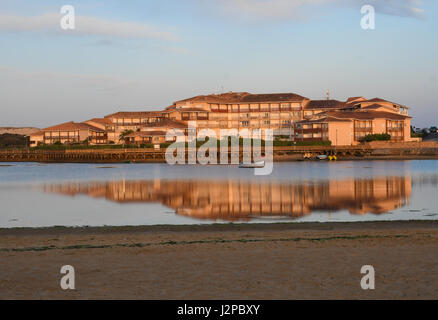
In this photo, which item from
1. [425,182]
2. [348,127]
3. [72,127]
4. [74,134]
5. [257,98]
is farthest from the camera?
[72,127]

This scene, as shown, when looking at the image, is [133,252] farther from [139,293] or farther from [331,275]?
[331,275]

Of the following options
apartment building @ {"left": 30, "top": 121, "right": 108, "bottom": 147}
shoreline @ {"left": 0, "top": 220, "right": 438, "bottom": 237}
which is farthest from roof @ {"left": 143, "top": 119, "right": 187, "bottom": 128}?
shoreline @ {"left": 0, "top": 220, "right": 438, "bottom": 237}

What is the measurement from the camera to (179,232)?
20.2 meters

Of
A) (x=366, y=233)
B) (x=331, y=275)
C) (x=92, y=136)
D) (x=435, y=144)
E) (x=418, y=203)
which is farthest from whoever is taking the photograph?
(x=92, y=136)

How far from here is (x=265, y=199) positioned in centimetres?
3588

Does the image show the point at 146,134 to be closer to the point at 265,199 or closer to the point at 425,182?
the point at 425,182

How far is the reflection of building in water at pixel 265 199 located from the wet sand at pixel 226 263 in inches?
358

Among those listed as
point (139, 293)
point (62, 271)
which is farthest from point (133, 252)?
point (139, 293)

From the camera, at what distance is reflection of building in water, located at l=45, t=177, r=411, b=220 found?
29250 mm

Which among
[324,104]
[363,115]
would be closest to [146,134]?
[324,104]

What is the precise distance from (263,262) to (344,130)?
11243 centimetres

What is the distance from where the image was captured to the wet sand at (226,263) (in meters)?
10.3

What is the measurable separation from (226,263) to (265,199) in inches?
907

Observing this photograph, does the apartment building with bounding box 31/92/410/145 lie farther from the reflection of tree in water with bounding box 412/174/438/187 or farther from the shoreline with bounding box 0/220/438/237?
the shoreline with bounding box 0/220/438/237
